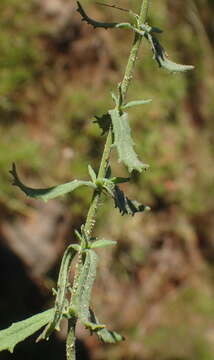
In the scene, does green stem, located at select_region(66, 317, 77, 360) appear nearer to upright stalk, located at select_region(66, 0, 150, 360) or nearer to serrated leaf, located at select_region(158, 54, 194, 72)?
upright stalk, located at select_region(66, 0, 150, 360)

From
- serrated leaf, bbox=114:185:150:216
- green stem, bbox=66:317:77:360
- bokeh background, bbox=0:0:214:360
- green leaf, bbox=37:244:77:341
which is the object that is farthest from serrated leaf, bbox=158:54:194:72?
bokeh background, bbox=0:0:214:360

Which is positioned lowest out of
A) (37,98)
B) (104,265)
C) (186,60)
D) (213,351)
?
(213,351)

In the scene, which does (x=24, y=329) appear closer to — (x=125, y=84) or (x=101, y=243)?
(x=101, y=243)

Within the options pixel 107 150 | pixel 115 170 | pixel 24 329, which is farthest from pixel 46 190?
pixel 115 170

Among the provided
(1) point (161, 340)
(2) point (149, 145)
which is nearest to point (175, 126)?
(2) point (149, 145)

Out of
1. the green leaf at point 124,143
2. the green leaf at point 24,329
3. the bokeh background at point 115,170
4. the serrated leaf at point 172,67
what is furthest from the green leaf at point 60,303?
the bokeh background at point 115,170

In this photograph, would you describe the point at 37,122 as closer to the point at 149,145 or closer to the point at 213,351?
the point at 149,145
